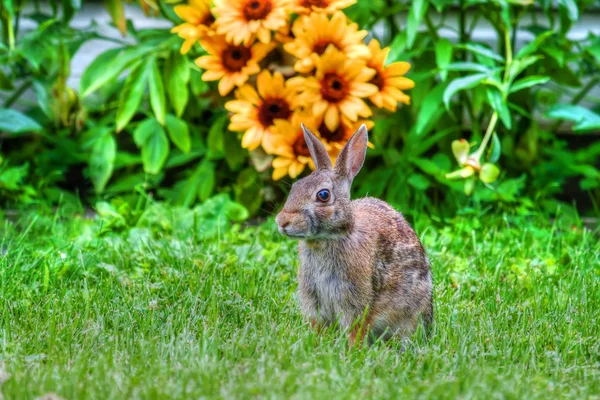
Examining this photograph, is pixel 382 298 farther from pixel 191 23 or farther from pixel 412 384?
pixel 191 23

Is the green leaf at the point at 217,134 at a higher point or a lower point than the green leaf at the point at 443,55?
lower

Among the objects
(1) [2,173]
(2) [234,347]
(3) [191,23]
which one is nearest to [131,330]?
(2) [234,347]

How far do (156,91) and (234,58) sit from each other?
441mm

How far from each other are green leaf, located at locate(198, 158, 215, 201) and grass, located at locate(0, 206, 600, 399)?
47 centimetres

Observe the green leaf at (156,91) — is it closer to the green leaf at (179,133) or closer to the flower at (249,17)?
the green leaf at (179,133)

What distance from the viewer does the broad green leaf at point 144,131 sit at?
15.1ft

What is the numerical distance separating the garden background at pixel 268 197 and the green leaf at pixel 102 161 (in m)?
0.02

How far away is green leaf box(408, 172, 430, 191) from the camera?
448 cm

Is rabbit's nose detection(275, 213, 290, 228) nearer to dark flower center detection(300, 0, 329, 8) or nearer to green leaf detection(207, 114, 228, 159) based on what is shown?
dark flower center detection(300, 0, 329, 8)

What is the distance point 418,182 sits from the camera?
450 centimetres

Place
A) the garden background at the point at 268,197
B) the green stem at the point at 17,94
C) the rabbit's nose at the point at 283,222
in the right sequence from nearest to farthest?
the garden background at the point at 268,197, the rabbit's nose at the point at 283,222, the green stem at the point at 17,94

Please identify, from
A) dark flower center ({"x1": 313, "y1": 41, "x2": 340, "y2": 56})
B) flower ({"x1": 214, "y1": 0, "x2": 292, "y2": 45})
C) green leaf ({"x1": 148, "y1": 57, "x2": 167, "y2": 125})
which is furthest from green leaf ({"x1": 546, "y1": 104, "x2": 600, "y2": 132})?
green leaf ({"x1": 148, "y1": 57, "x2": 167, "y2": 125})

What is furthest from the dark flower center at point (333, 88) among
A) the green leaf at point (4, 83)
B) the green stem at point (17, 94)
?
the green stem at point (17, 94)

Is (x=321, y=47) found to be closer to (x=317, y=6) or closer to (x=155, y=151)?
(x=317, y=6)
